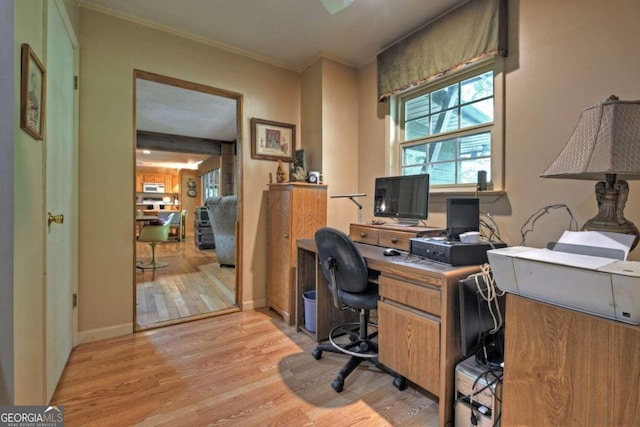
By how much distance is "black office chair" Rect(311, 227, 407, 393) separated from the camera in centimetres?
167

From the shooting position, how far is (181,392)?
164cm

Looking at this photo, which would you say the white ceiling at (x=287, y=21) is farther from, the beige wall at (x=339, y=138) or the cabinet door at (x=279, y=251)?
the cabinet door at (x=279, y=251)

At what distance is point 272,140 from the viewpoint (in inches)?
116

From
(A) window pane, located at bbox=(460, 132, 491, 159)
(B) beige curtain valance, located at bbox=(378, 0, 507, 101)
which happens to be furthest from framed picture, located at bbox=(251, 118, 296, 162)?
(A) window pane, located at bbox=(460, 132, 491, 159)

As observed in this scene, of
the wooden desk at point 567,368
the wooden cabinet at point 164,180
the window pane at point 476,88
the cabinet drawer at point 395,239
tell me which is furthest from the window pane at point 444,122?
the wooden cabinet at point 164,180

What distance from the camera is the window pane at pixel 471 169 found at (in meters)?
2.04

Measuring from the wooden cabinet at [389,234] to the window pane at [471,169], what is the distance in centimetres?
52

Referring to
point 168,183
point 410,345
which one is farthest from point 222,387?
point 168,183

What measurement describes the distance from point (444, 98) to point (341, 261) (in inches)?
64.1

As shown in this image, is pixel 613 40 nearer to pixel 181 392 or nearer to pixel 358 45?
pixel 358 45

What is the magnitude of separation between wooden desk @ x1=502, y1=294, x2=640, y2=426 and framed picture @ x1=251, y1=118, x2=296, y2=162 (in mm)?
2403

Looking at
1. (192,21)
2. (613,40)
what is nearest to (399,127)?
(613,40)

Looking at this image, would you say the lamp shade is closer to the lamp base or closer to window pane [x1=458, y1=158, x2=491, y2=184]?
the lamp base

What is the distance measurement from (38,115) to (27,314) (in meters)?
0.83
